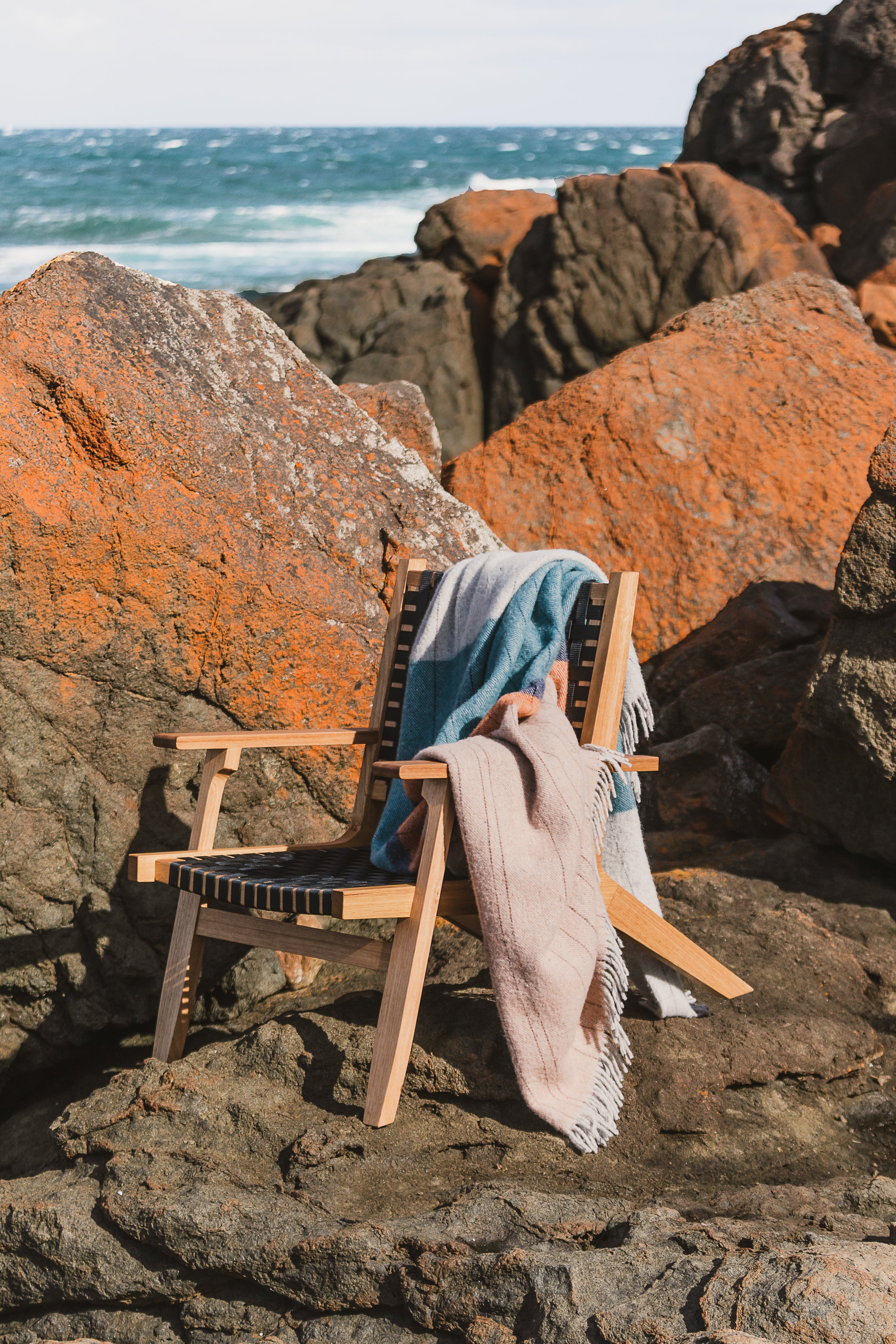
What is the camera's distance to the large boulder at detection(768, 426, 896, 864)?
354 cm

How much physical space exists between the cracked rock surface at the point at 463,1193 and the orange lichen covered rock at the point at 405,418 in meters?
2.59

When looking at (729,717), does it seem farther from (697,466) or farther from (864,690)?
(697,466)

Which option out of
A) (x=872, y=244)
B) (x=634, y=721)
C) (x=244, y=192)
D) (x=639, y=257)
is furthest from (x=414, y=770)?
(x=244, y=192)

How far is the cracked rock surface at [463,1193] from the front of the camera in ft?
6.31

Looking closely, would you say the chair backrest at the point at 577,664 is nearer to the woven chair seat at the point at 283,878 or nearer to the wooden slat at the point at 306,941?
the woven chair seat at the point at 283,878

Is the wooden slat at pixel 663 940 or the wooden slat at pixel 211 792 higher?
the wooden slat at pixel 211 792

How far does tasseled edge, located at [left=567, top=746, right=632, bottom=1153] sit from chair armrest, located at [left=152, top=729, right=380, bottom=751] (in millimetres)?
726

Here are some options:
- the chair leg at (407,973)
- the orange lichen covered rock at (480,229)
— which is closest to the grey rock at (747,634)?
the chair leg at (407,973)

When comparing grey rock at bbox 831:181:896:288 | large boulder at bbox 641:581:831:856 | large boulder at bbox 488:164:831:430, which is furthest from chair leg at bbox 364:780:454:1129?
grey rock at bbox 831:181:896:288

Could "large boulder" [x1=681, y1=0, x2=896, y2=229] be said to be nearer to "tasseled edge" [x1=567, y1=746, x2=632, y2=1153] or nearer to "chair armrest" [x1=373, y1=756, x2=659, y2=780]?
"tasseled edge" [x1=567, y1=746, x2=632, y2=1153]

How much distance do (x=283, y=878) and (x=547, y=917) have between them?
0.60 metres

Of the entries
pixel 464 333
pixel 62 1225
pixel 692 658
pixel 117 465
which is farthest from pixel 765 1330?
pixel 464 333

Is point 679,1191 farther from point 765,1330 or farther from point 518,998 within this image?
point 765,1330

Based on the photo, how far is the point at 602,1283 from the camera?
6.34ft
